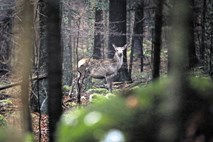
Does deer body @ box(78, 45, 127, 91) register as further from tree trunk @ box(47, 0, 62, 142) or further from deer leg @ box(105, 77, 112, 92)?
tree trunk @ box(47, 0, 62, 142)

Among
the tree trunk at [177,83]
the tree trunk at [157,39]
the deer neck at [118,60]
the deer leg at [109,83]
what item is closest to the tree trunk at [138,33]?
the deer neck at [118,60]

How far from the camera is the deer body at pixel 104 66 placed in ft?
54.1

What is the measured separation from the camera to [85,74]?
16.2 metres

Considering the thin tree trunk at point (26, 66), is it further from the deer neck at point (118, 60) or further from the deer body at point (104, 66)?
the deer neck at point (118, 60)

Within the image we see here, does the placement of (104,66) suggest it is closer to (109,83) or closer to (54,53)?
(109,83)

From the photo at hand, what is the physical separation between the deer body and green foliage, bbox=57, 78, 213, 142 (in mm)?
13084

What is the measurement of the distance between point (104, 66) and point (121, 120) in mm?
14396

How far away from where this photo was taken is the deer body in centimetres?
1648

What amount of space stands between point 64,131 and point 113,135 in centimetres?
33

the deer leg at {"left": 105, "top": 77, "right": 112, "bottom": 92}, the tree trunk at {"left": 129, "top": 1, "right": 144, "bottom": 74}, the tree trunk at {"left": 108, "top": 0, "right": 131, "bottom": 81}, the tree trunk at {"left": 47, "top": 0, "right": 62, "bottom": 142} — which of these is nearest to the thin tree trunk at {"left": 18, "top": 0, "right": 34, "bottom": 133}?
the tree trunk at {"left": 47, "top": 0, "right": 62, "bottom": 142}

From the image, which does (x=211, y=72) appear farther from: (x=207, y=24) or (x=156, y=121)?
(x=156, y=121)

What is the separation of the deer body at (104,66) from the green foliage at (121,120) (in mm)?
13084

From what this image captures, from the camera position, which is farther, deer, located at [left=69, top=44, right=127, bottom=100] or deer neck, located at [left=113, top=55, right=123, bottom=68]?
deer neck, located at [left=113, top=55, right=123, bottom=68]

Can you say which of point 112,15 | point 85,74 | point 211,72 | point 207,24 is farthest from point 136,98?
point 112,15
